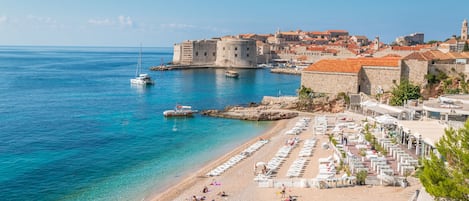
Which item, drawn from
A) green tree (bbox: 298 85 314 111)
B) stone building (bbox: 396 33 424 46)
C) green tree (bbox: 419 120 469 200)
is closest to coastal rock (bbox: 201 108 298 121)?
green tree (bbox: 298 85 314 111)

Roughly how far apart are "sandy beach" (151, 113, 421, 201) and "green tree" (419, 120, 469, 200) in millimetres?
3293

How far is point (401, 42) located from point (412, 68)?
71.9 metres

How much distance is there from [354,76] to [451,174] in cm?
2449

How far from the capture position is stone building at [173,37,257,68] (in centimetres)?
8369

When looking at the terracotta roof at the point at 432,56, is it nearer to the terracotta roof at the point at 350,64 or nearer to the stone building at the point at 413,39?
the terracotta roof at the point at 350,64

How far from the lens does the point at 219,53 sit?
8550cm

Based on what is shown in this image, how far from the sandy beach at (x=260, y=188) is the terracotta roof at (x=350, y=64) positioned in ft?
45.8

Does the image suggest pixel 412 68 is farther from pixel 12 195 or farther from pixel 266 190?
pixel 12 195

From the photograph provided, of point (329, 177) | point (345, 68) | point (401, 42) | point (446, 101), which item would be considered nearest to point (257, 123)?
point (345, 68)

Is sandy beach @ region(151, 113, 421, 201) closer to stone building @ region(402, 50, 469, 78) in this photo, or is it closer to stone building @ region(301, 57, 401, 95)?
stone building @ region(402, 50, 469, 78)

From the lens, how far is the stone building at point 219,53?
275 feet

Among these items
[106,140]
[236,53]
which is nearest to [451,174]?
[106,140]

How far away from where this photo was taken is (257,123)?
2919cm

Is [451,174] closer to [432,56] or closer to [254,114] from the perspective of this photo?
[254,114]
